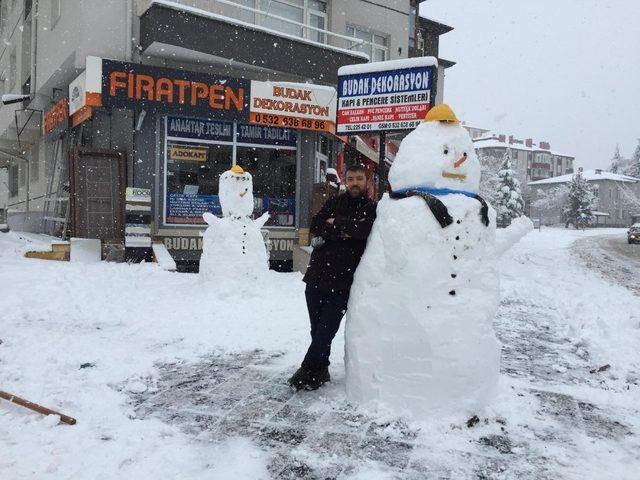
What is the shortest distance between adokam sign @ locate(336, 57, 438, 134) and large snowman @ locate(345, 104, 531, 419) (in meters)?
3.98

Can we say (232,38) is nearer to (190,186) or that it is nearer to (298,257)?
(190,186)

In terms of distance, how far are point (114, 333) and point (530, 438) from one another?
422 centimetres

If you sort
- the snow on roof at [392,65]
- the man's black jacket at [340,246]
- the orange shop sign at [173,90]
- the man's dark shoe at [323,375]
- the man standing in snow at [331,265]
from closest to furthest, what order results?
1. the man's black jacket at [340,246]
2. the man standing in snow at [331,265]
3. the man's dark shoe at [323,375]
4. the snow on roof at [392,65]
5. the orange shop sign at [173,90]

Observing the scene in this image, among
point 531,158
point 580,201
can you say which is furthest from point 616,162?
point 580,201

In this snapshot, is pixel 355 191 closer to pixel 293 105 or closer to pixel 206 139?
pixel 293 105

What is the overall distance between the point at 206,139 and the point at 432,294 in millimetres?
10000

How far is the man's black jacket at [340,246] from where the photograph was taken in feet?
12.5

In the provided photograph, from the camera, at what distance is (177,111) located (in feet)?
→ 36.6

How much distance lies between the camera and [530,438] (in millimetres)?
3252

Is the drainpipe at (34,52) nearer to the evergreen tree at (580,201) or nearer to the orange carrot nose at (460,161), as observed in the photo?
the orange carrot nose at (460,161)

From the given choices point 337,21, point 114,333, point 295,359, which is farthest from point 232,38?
point 295,359

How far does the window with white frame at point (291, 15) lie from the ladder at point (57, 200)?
6435mm

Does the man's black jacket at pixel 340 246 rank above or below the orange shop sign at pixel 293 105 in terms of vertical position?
below

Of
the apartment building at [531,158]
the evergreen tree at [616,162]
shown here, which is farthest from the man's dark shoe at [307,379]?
the evergreen tree at [616,162]
